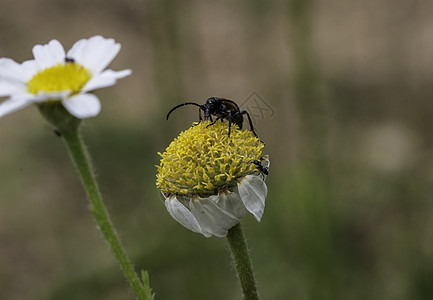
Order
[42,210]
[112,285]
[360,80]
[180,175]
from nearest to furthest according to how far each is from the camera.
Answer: [180,175] < [112,285] < [42,210] < [360,80]

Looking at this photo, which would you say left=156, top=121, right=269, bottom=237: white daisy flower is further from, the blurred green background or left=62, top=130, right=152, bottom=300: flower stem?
the blurred green background

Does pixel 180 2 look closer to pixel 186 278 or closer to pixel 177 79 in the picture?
pixel 177 79

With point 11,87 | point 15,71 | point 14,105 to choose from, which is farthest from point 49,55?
point 14,105

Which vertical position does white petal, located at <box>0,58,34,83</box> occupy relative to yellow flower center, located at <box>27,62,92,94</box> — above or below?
above

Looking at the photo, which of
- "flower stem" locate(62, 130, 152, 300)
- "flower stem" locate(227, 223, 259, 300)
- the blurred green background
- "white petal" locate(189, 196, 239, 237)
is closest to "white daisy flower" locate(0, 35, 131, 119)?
"flower stem" locate(62, 130, 152, 300)

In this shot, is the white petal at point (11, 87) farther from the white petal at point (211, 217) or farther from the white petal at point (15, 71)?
the white petal at point (211, 217)

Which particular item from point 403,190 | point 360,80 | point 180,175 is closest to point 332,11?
point 360,80
